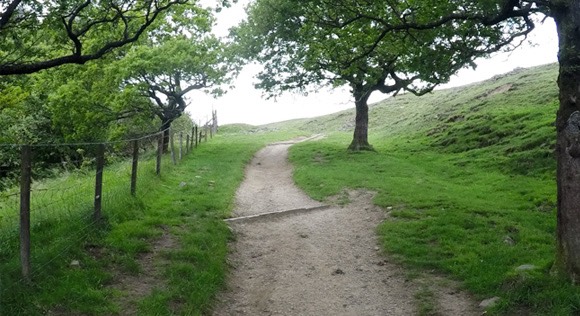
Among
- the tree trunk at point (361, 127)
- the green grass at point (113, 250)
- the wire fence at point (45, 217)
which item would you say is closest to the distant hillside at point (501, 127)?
the tree trunk at point (361, 127)

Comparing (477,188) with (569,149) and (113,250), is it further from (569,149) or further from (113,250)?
(113,250)

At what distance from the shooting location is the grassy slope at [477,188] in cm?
830

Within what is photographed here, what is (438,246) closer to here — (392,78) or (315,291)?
(315,291)

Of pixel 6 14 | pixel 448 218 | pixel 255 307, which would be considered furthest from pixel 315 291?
pixel 6 14

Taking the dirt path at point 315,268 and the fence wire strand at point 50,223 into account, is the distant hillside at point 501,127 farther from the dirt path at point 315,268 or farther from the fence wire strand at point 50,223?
the fence wire strand at point 50,223

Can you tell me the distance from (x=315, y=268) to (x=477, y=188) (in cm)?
924

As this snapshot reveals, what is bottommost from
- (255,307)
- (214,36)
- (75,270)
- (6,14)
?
(255,307)

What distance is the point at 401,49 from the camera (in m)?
14.9

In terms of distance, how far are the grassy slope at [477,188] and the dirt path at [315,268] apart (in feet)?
2.32

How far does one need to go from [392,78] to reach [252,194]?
451 inches

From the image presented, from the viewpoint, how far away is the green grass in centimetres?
681

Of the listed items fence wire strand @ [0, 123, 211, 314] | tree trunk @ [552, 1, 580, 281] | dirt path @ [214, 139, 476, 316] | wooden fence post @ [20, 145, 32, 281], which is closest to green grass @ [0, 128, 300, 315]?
fence wire strand @ [0, 123, 211, 314]

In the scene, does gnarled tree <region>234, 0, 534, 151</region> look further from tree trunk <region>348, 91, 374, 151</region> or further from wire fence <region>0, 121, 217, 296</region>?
wire fence <region>0, 121, 217, 296</region>

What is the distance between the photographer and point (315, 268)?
9828 mm
